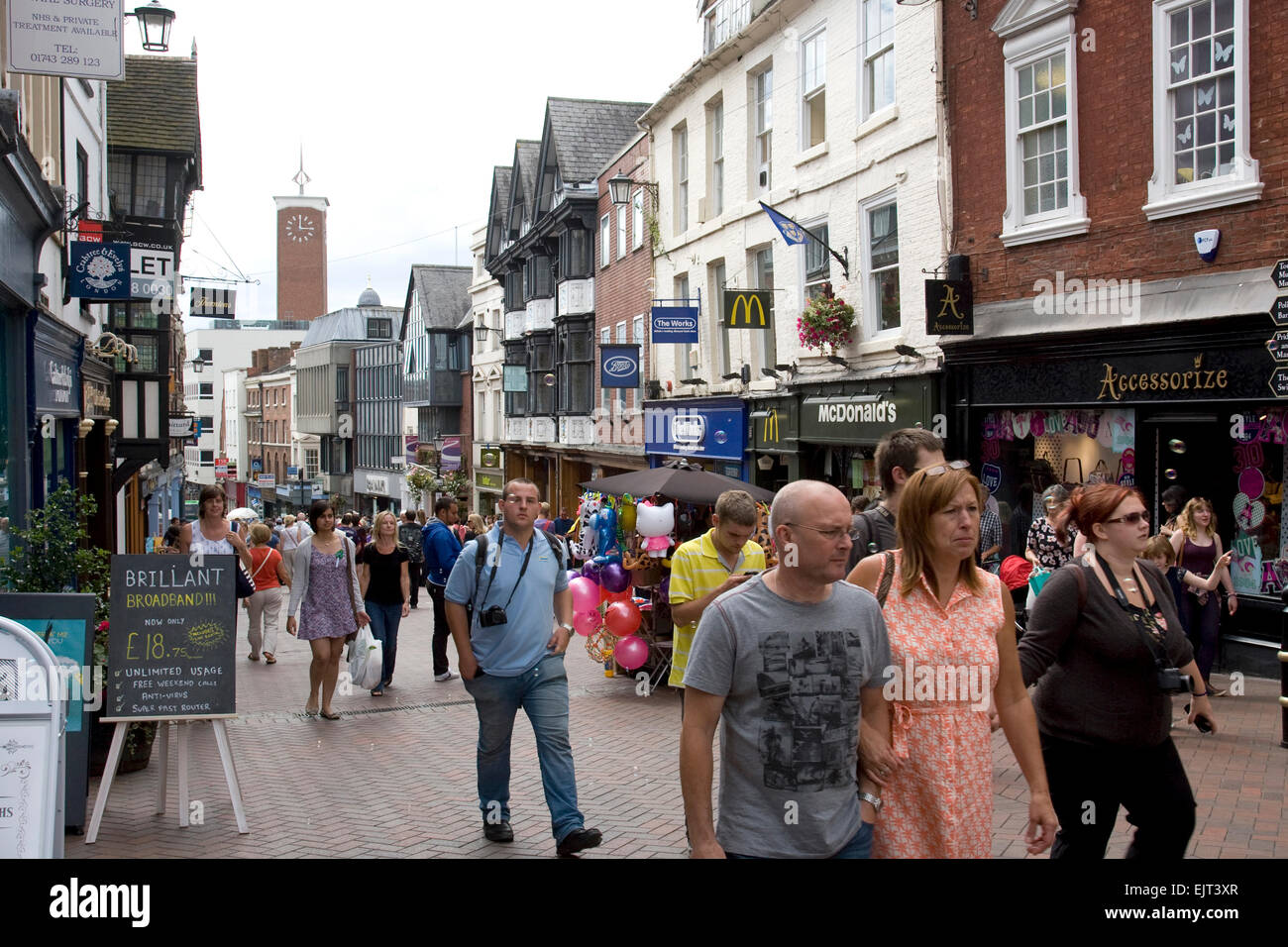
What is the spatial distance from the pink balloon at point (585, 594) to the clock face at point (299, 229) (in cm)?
10391

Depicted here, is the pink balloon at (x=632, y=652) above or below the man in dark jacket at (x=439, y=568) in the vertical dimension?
below

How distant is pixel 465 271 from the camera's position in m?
59.5

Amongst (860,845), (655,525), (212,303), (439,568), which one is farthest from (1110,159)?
(212,303)

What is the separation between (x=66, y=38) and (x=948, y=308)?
31.6 ft

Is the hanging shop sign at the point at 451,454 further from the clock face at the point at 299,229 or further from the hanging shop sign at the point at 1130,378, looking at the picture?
the clock face at the point at 299,229

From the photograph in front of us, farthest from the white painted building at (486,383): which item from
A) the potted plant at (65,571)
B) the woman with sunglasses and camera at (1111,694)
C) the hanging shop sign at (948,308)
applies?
the woman with sunglasses and camera at (1111,694)

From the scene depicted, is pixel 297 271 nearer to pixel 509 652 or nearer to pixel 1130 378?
pixel 1130 378

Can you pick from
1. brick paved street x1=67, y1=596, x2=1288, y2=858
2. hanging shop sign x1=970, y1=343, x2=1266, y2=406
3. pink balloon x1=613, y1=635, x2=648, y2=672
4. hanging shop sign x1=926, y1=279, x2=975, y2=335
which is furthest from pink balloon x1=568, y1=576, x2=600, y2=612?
hanging shop sign x1=970, y1=343, x2=1266, y2=406

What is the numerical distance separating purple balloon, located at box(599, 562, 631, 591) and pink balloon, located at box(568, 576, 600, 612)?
9.3 inches

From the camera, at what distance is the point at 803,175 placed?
734 inches

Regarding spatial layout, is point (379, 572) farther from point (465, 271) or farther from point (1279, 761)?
point (465, 271)

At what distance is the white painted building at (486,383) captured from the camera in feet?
144
